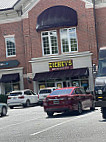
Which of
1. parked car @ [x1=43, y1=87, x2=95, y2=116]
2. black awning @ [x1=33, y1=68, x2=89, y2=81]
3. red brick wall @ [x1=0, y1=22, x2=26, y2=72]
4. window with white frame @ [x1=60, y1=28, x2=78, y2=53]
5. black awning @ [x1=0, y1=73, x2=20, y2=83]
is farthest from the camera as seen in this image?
red brick wall @ [x1=0, y1=22, x2=26, y2=72]

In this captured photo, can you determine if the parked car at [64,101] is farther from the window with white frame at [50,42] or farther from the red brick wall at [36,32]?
the window with white frame at [50,42]

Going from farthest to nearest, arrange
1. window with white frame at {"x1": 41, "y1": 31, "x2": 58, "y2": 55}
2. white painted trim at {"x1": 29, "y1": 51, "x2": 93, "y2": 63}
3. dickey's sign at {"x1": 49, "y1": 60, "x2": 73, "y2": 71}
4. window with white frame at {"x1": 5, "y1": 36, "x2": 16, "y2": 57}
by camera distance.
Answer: window with white frame at {"x1": 5, "y1": 36, "x2": 16, "y2": 57}, window with white frame at {"x1": 41, "y1": 31, "x2": 58, "y2": 55}, dickey's sign at {"x1": 49, "y1": 60, "x2": 73, "y2": 71}, white painted trim at {"x1": 29, "y1": 51, "x2": 93, "y2": 63}

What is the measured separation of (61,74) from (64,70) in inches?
27.3

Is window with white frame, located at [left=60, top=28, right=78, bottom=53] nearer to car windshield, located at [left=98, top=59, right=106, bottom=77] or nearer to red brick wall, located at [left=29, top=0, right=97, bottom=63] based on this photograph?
red brick wall, located at [left=29, top=0, right=97, bottom=63]

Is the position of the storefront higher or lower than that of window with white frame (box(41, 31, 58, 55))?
lower

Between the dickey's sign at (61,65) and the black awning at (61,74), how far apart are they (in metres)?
0.34

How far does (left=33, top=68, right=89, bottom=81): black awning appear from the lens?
34.1 m

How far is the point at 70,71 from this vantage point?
115 feet

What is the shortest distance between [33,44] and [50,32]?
232cm

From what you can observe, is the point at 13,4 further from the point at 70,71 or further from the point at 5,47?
the point at 70,71

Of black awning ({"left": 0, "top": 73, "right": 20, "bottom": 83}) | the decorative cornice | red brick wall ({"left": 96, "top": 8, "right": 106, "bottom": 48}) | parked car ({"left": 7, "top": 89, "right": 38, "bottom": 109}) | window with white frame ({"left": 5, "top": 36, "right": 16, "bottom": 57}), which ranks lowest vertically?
parked car ({"left": 7, "top": 89, "right": 38, "bottom": 109})

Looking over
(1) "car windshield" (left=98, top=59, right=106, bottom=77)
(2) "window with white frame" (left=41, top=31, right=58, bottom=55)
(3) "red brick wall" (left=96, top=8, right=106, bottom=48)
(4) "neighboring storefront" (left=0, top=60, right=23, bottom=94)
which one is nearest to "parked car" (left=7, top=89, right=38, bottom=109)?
(4) "neighboring storefront" (left=0, top=60, right=23, bottom=94)

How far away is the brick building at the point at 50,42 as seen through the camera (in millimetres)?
34844

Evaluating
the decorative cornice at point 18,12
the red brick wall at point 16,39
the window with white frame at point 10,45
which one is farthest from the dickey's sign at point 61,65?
the decorative cornice at point 18,12
